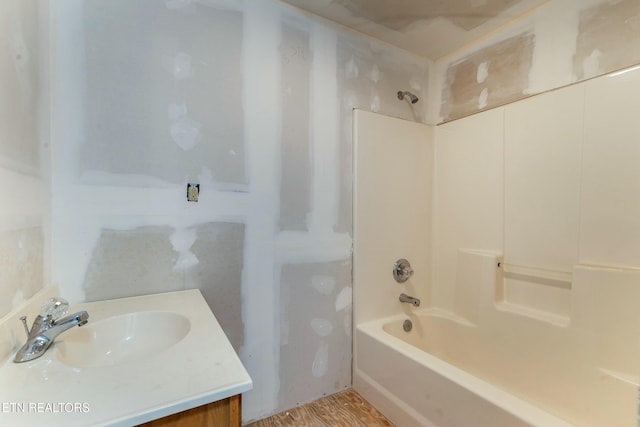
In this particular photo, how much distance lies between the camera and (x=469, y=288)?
199 cm

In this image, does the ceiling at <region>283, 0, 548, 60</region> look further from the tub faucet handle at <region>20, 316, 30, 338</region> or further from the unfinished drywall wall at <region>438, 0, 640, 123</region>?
the tub faucet handle at <region>20, 316, 30, 338</region>

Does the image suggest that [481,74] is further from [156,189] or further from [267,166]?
[156,189]

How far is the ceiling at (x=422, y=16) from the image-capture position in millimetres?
1642

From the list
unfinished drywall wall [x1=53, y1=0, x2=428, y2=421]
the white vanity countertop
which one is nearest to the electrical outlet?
unfinished drywall wall [x1=53, y1=0, x2=428, y2=421]

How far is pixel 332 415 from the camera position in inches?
66.8

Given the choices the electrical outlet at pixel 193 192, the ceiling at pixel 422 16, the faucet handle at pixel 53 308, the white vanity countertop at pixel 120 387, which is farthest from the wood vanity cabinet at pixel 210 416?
the ceiling at pixel 422 16

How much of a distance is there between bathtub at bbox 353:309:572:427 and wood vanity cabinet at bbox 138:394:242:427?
103cm

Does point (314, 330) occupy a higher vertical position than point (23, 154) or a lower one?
lower

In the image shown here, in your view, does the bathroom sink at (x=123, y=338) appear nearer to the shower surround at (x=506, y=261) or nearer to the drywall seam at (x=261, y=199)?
the drywall seam at (x=261, y=199)

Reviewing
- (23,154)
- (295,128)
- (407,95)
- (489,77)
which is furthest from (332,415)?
(489,77)

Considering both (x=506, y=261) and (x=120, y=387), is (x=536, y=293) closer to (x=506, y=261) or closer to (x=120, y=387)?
(x=506, y=261)

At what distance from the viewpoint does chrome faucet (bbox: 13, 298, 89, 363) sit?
781 millimetres

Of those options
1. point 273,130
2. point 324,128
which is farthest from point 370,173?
point 273,130

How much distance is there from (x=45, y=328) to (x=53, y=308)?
62mm
